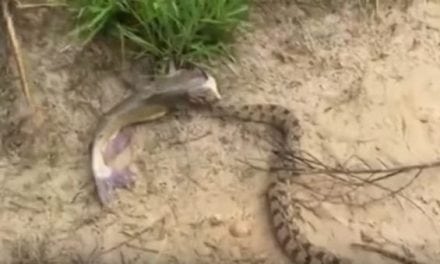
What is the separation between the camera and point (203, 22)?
3342 mm

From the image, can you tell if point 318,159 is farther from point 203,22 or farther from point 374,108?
point 203,22

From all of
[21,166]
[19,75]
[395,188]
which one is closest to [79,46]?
[19,75]

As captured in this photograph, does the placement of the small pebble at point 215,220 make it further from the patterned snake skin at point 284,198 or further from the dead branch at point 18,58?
the dead branch at point 18,58

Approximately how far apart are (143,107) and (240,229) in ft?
1.46

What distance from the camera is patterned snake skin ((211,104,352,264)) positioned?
3.04 m

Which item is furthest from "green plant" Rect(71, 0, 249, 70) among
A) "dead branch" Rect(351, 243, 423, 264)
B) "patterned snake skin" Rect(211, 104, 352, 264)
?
"dead branch" Rect(351, 243, 423, 264)

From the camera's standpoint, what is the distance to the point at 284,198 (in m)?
3.14

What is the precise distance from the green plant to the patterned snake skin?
0.18 meters

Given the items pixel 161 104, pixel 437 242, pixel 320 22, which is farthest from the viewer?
pixel 320 22

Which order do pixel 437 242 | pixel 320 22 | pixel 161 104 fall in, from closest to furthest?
pixel 437 242, pixel 161 104, pixel 320 22

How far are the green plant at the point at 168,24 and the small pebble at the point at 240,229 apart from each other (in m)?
0.51

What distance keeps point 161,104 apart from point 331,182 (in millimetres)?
500

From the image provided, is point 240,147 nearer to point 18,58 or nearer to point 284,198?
point 284,198

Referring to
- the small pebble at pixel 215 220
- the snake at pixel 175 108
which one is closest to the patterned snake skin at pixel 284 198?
the snake at pixel 175 108
